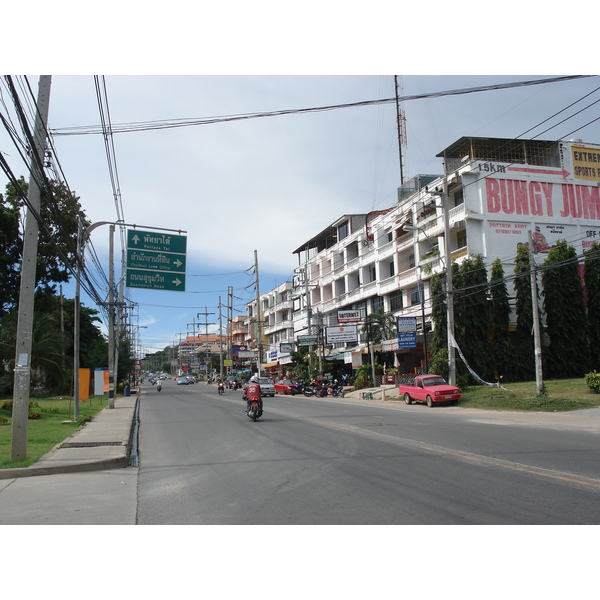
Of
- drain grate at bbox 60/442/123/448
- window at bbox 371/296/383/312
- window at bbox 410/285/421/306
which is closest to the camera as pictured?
drain grate at bbox 60/442/123/448

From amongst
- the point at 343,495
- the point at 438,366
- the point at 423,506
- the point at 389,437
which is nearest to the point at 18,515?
the point at 343,495

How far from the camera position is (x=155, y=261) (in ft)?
55.5

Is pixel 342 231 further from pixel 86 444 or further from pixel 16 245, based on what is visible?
pixel 86 444

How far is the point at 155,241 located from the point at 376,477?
11.2 metres

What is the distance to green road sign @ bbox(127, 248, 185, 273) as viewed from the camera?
54.7 ft

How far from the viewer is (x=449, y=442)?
12.5 m

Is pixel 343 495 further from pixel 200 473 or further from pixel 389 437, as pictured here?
pixel 389 437

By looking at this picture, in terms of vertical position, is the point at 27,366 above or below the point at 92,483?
above

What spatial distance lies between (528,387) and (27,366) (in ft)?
81.3

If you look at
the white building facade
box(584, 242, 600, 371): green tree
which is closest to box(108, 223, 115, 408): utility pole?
the white building facade

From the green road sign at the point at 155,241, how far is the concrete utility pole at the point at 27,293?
505 cm

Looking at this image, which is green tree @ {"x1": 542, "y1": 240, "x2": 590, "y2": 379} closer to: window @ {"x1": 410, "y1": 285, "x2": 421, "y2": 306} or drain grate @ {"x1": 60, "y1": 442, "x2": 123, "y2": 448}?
window @ {"x1": 410, "y1": 285, "x2": 421, "y2": 306}

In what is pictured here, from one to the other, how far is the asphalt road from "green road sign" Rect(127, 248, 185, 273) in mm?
5391

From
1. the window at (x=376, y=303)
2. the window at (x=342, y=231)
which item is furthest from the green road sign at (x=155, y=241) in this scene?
the window at (x=342, y=231)
